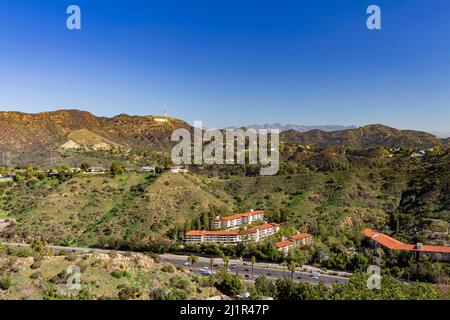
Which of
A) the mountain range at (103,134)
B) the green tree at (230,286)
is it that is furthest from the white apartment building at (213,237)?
the mountain range at (103,134)

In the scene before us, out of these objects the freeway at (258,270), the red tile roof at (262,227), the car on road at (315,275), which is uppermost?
the red tile roof at (262,227)

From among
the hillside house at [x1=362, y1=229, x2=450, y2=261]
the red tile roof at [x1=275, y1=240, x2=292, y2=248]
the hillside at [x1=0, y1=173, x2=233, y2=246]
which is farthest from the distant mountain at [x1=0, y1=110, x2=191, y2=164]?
the hillside house at [x1=362, y1=229, x2=450, y2=261]

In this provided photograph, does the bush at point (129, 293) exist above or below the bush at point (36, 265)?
below

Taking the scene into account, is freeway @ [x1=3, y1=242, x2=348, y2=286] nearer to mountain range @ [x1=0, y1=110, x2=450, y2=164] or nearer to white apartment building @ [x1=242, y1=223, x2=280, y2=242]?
white apartment building @ [x1=242, y1=223, x2=280, y2=242]

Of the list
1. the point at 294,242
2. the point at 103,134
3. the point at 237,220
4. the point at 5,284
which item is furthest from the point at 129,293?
the point at 103,134

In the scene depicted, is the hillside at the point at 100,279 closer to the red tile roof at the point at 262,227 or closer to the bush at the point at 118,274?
the bush at the point at 118,274

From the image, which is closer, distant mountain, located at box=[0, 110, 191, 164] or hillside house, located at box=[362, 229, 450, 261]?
hillside house, located at box=[362, 229, 450, 261]

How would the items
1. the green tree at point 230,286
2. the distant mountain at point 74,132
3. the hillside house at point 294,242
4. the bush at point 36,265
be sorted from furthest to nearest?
1. the distant mountain at point 74,132
2. the hillside house at point 294,242
3. the green tree at point 230,286
4. the bush at point 36,265

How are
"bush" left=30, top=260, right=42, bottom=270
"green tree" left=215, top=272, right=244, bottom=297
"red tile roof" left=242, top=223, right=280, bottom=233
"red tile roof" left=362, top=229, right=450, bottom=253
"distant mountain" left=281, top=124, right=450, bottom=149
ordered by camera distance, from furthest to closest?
"distant mountain" left=281, top=124, right=450, bottom=149
"red tile roof" left=242, top=223, right=280, bottom=233
"red tile roof" left=362, top=229, right=450, bottom=253
"green tree" left=215, top=272, right=244, bottom=297
"bush" left=30, top=260, right=42, bottom=270
